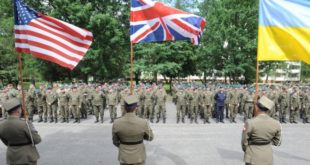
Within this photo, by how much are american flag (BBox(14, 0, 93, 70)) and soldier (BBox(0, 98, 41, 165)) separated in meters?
2.16

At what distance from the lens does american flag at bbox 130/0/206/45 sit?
26.8ft

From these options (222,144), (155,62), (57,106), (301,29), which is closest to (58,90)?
(57,106)

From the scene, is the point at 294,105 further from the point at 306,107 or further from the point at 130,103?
the point at 130,103

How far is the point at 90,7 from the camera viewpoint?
29.3 m

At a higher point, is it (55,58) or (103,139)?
(55,58)

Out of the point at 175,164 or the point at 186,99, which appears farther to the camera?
the point at 186,99

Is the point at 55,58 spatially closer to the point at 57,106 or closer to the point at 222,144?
the point at 222,144

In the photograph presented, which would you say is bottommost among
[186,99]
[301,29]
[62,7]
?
[186,99]

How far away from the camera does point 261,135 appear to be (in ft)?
17.6

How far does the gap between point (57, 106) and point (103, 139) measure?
5591 millimetres

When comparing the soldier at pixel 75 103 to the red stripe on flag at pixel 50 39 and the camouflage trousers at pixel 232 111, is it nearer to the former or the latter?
the camouflage trousers at pixel 232 111

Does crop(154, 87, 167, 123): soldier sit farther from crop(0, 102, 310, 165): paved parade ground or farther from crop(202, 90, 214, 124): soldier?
crop(202, 90, 214, 124): soldier

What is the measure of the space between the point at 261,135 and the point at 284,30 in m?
2.82

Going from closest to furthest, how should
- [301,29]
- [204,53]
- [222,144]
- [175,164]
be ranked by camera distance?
[301,29] < [175,164] < [222,144] < [204,53]
